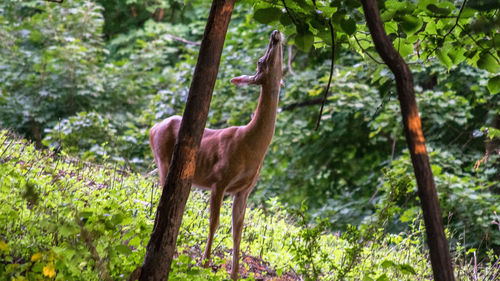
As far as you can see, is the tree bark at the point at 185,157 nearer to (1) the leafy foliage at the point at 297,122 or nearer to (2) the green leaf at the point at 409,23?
(1) the leafy foliage at the point at 297,122

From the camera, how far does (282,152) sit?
9.45m

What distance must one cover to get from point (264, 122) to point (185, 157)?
0.97 m

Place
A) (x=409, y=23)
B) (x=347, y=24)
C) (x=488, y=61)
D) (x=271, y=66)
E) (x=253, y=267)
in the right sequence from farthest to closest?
(x=253, y=267) → (x=271, y=66) → (x=488, y=61) → (x=409, y=23) → (x=347, y=24)

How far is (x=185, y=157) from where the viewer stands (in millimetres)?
2754

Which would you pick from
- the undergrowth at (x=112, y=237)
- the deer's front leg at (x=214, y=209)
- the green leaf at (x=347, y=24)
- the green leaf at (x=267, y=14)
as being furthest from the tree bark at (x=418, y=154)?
the deer's front leg at (x=214, y=209)

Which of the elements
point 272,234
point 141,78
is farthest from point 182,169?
point 141,78

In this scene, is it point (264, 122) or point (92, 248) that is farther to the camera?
point (264, 122)

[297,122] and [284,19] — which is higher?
[284,19]

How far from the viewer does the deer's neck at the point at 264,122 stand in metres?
3.58

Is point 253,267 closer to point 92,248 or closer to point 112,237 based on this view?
point 112,237

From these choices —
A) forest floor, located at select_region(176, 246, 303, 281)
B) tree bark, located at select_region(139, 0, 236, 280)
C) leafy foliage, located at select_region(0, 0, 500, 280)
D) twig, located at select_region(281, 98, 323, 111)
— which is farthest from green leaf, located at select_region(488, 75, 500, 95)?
twig, located at select_region(281, 98, 323, 111)

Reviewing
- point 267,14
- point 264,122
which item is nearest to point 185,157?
point 267,14

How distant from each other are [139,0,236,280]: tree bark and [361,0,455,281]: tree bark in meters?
0.86

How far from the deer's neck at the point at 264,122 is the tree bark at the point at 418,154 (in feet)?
4.51
